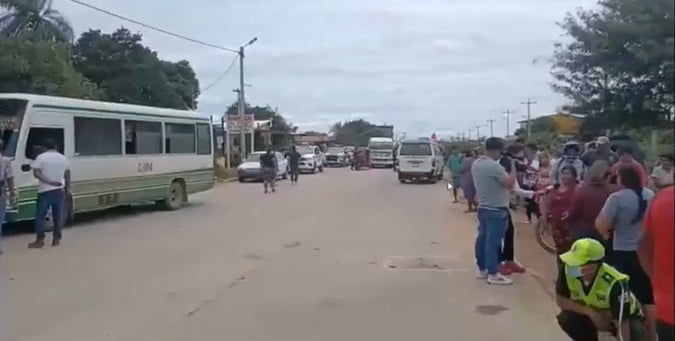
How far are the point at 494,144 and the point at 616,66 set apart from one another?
4.87m

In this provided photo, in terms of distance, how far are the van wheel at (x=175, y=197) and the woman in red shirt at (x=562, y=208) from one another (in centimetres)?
1457

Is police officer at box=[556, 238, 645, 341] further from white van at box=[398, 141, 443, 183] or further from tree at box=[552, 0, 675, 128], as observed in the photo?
white van at box=[398, 141, 443, 183]

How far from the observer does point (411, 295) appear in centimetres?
969

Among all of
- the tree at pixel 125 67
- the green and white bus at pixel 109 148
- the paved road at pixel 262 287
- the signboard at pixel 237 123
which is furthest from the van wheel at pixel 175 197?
→ the tree at pixel 125 67

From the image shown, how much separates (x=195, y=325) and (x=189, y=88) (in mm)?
60935

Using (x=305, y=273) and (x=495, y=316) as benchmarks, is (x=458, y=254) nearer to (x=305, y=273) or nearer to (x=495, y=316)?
(x=305, y=273)

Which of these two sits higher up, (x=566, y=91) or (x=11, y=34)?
(x=11, y=34)

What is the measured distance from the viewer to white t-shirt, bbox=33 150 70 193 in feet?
46.4

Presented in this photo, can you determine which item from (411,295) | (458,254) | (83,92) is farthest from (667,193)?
(83,92)

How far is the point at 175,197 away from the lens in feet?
74.0

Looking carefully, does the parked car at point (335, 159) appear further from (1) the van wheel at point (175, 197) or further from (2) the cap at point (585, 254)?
(2) the cap at point (585, 254)

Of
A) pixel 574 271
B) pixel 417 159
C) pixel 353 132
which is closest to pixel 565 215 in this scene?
pixel 574 271

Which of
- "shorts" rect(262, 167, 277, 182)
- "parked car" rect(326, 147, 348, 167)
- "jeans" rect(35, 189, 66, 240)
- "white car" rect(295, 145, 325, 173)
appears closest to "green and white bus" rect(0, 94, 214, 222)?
"jeans" rect(35, 189, 66, 240)

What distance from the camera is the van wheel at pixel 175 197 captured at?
22109mm
